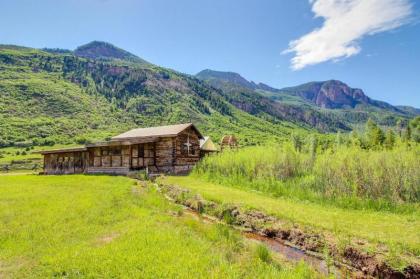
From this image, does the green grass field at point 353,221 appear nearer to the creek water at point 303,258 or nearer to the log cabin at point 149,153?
the creek water at point 303,258

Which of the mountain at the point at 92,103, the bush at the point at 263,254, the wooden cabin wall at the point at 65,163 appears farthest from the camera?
the mountain at the point at 92,103

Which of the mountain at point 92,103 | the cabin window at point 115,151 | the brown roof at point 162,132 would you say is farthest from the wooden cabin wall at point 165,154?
the mountain at point 92,103

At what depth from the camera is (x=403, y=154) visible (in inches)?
539

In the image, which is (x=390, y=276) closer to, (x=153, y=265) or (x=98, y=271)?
(x=153, y=265)

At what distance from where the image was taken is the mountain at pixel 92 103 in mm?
90188

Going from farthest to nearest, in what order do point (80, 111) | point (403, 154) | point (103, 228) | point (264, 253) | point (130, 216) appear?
point (80, 111) < point (403, 154) < point (130, 216) < point (103, 228) < point (264, 253)

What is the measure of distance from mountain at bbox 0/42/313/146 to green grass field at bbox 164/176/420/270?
64973 mm

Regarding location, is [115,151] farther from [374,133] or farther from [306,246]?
[374,133]

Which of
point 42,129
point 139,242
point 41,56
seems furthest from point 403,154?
point 41,56

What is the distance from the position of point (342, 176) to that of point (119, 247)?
11.2 m

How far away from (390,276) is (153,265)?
6.11 meters

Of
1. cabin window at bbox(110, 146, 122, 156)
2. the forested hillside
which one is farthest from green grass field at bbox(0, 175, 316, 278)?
the forested hillside

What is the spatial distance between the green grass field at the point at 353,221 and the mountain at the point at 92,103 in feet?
213

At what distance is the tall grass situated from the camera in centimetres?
1302
